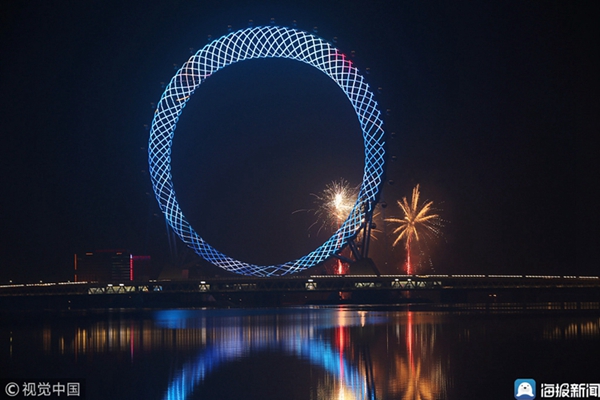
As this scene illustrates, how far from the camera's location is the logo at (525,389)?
24.7 meters

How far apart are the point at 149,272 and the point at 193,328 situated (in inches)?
3285

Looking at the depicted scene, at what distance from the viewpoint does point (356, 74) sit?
268ft

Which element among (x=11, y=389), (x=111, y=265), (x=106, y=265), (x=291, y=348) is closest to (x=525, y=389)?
(x=291, y=348)

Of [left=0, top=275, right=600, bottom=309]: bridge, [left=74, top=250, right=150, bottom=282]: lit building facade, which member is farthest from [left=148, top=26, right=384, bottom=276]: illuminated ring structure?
[left=74, top=250, right=150, bottom=282]: lit building facade

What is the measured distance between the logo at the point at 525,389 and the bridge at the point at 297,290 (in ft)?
158

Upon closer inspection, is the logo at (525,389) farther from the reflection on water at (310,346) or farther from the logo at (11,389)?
the logo at (11,389)

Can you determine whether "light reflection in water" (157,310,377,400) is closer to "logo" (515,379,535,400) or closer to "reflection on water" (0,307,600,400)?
"reflection on water" (0,307,600,400)

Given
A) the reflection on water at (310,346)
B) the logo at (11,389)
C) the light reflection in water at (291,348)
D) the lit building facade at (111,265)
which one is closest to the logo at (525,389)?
the reflection on water at (310,346)

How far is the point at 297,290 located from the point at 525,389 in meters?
52.1

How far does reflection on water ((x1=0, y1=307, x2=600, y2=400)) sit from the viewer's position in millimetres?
28188

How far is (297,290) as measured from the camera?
252 feet

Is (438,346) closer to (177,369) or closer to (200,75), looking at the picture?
(177,369)

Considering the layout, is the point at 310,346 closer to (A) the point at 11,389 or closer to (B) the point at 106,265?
(A) the point at 11,389

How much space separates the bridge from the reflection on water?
18.5m
